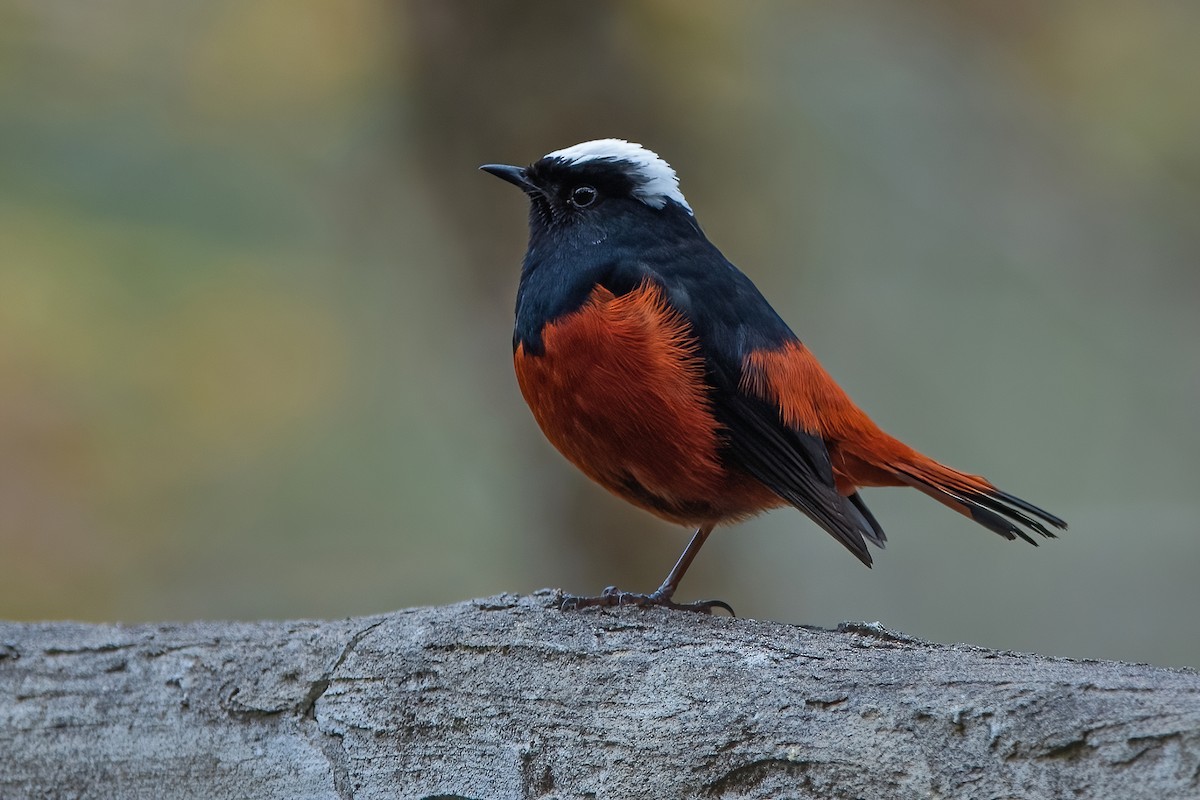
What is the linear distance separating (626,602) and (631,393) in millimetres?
608

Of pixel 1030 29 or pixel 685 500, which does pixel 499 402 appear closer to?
pixel 685 500

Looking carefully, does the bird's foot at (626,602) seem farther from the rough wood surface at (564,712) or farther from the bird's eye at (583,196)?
the bird's eye at (583,196)

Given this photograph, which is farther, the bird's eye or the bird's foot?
the bird's eye

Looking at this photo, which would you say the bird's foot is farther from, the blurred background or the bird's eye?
the blurred background

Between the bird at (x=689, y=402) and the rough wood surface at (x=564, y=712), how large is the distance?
0.38 m

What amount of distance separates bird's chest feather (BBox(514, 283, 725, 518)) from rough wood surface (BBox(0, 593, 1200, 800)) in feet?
1.31

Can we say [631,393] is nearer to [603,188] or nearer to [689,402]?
[689,402]

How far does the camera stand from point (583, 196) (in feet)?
12.3

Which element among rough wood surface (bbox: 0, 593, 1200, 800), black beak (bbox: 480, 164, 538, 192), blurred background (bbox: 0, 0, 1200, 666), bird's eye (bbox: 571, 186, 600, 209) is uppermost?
blurred background (bbox: 0, 0, 1200, 666)

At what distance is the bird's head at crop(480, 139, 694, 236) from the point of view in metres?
3.70

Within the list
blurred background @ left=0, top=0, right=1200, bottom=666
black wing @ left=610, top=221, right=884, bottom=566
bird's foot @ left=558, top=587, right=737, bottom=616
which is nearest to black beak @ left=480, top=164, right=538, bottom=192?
black wing @ left=610, top=221, right=884, bottom=566

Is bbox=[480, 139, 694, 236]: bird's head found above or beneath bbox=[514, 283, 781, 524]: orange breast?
above

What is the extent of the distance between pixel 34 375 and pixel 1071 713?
5764 millimetres

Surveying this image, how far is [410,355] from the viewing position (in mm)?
7684
